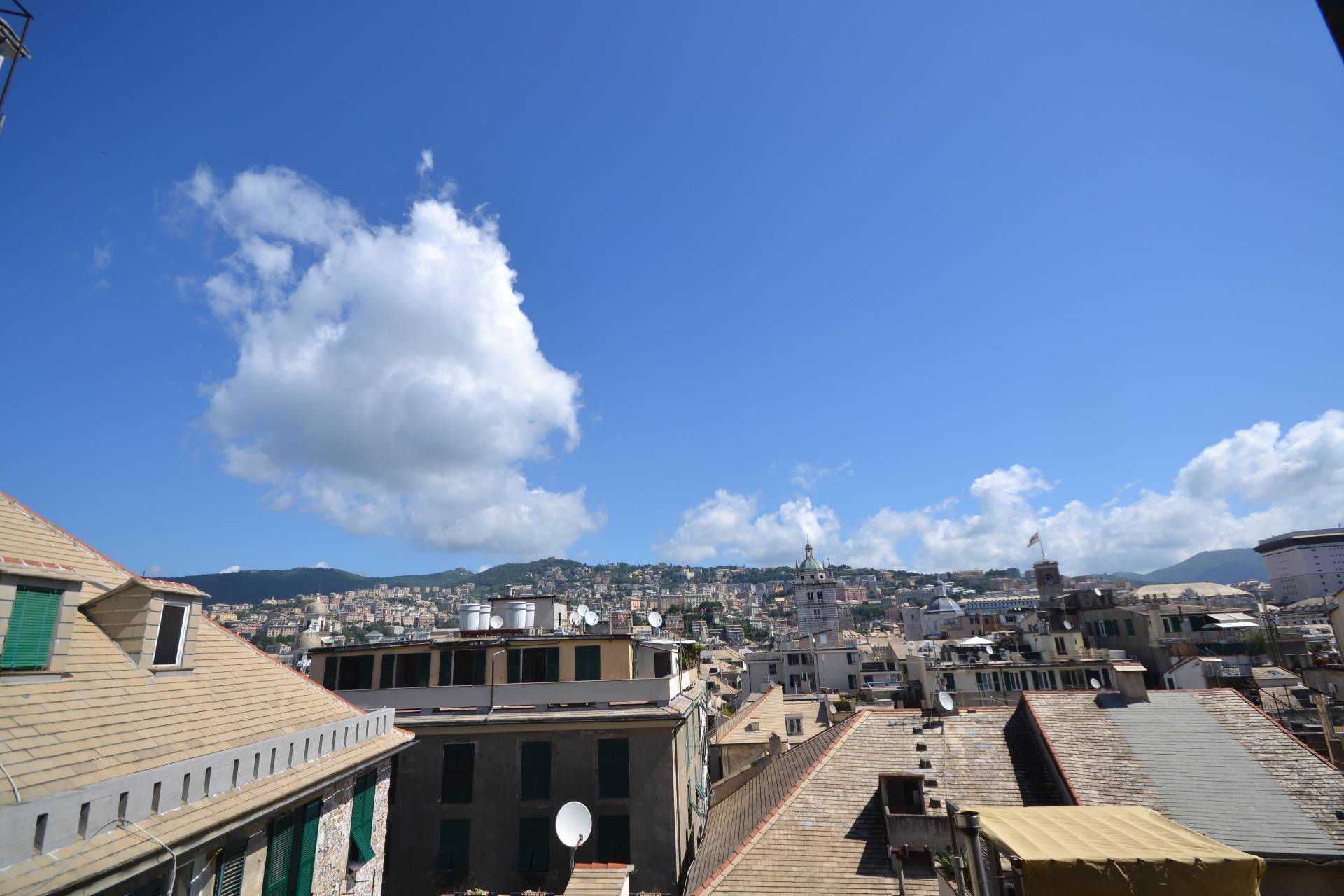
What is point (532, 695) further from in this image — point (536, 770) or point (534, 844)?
point (534, 844)

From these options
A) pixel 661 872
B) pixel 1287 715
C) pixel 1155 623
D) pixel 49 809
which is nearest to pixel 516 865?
pixel 661 872

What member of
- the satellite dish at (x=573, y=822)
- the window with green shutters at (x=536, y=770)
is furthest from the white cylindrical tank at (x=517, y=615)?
the satellite dish at (x=573, y=822)

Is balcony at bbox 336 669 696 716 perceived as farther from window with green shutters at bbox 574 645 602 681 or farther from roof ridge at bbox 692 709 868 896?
roof ridge at bbox 692 709 868 896

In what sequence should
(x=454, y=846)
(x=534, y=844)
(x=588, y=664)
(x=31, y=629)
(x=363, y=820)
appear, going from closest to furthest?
(x=31, y=629), (x=363, y=820), (x=534, y=844), (x=454, y=846), (x=588, y=664)

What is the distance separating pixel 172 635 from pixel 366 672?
14595 millimetres

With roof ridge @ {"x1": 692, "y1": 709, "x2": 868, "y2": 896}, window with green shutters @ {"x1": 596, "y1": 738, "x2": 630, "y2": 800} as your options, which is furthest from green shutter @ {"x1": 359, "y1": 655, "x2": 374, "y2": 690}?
roof ridge @ {"x1": 692, "y1": 709, "x2": 868, "y2": 896}

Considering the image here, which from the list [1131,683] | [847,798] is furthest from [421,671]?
[1131,683]

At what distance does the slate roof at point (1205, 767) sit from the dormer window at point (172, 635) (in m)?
24.2

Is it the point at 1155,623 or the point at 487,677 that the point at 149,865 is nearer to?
the point at 487,677

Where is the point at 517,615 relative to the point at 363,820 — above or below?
above

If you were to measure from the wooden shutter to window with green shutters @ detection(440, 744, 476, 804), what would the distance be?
4.67 metres

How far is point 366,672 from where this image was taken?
25781 mm

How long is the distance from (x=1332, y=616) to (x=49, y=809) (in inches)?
1617

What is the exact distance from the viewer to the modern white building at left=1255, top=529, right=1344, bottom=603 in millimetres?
157625
